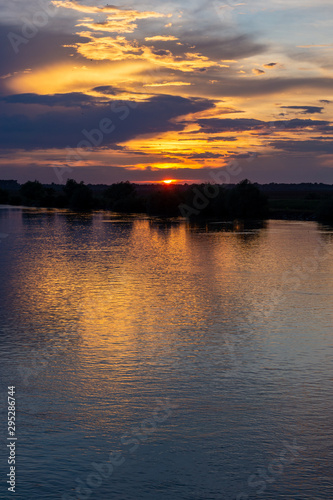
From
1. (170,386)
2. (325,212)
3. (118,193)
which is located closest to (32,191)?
(118,193)

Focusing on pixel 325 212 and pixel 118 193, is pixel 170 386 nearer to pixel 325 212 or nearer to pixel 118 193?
pixel 325 212

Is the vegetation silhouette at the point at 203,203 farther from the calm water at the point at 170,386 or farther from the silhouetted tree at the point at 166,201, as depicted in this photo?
the calm water at the point at 170,386

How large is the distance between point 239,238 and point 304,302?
103ft

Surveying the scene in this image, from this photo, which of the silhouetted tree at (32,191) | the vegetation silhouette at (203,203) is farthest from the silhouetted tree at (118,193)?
the silhouetted tree at (32,191)

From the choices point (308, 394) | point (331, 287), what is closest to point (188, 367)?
point (308, 394)

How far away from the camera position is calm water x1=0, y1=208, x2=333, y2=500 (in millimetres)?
8586

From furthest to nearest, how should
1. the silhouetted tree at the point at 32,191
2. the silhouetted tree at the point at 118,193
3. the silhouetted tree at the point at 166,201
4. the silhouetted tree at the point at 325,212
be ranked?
the silhouetted tree at the point at 32,191 < the silhouetted tree at the point at 118,193 < the silhouetted tree at the point at 166,201 < the silhouetted tree at the point at 325,212

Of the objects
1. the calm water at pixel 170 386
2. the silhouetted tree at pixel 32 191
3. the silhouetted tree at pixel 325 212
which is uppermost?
the silhouetted tree at pixel 32 191

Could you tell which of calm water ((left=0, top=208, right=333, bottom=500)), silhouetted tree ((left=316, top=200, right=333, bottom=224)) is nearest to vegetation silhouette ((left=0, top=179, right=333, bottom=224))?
silhouetted tree ((left=316, top=200, right=333, bottom=224))

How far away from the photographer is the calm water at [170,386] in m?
8.59

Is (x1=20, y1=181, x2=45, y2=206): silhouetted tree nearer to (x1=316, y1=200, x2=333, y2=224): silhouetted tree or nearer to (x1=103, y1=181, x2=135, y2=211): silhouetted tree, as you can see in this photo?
(x1=103, y1=181, x2=135, y2=211): silhouetted tree

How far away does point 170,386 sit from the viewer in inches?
481

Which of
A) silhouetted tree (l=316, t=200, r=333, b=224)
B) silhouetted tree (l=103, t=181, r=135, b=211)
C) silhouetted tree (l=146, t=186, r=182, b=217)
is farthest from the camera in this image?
silhouetted tree (l=103, t=181, r=135, b=211)

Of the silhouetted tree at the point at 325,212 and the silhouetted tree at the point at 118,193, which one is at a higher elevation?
the silhouetted tree at the point at 118,193
